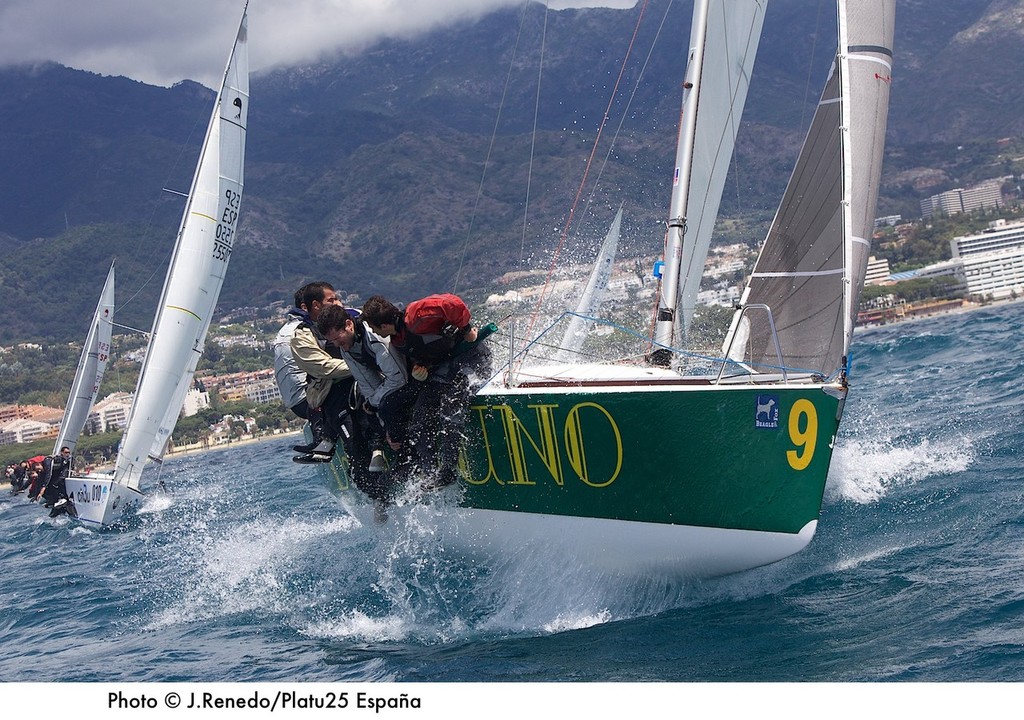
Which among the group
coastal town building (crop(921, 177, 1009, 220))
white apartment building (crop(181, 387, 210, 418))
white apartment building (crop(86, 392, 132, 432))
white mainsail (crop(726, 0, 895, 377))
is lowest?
white apartment building (crop(86, 392, 132, 432))

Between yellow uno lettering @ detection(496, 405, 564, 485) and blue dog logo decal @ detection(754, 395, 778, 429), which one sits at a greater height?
blue dog logo decal @ detection(754, 395, 778, 429)

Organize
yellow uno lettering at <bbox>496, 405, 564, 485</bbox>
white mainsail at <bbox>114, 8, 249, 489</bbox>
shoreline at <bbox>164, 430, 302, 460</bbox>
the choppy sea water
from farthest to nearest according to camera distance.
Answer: shoreline at <bbox>164, 430, 302, 460</bbox>
white mainsail at <bbox>114, 8, 249, 489</bbox>
yellow uno lettering at <bbox>496, 405, 564, 485</bbox>
the choppy sea water

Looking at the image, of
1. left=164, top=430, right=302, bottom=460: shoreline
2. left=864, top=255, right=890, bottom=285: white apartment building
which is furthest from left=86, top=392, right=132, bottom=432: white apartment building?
left=864, top=255, right=890, bottom=285: white apartment building

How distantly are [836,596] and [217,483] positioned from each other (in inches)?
726

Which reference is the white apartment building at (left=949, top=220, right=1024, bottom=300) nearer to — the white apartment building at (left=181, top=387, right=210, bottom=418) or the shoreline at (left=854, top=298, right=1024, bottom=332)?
the shoreline at (left=854, top=298, right=1024, bottom=332)

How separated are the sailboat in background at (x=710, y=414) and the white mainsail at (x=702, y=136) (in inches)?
1.0

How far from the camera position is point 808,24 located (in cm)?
17788

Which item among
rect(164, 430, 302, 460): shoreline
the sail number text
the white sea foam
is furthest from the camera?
rect(164, 430, 302, 460): shoreline

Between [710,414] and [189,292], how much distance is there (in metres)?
11.7

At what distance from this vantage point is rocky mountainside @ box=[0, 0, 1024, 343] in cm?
8862

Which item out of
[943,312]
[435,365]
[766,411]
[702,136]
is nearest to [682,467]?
[766,411]

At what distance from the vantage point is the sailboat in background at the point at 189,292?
15.2 meters

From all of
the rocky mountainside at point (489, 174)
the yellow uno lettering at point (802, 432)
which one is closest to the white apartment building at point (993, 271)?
the rocky mountainside at point (489, 174)

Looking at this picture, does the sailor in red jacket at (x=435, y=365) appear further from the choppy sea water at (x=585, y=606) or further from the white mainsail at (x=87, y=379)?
the white mainsail at (x=87, y=379)
